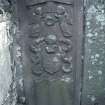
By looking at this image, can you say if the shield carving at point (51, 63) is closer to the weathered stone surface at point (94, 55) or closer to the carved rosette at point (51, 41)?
the carved rosette at point (51, 41)

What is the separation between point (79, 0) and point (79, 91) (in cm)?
94

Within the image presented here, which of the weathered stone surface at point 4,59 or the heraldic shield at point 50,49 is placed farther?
the heraldic shield at point 50,49

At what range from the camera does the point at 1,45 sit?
6.45 ft

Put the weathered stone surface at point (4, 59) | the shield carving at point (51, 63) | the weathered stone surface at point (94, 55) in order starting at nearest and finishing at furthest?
the weathered stone surface at point (4, 59) → the weathered stone surface at point (94, 55) → the shield carving at point (51, 63)

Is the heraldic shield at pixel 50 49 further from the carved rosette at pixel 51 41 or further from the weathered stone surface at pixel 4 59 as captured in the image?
the weathered stone surface at pixel 4 59

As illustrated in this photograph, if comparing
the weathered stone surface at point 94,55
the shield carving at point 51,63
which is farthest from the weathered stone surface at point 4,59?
the weathered stone surface at point 94,55

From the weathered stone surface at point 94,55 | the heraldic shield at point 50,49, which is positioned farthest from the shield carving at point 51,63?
the weathered stone surface at point 94,55

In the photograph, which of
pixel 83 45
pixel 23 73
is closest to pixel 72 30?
pixel 83 45

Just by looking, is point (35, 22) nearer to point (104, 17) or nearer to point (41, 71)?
point (41, 71)

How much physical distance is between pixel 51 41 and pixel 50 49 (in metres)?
Result: 0.08

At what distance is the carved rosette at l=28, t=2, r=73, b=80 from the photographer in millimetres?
Answer: 2270

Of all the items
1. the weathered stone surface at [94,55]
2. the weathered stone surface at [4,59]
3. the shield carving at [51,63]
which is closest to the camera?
the weathered stone surface at [4,59]

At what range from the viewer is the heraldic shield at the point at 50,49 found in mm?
2268

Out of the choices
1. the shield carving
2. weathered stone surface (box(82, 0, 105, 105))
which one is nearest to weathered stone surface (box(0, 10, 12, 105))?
the shield carving
